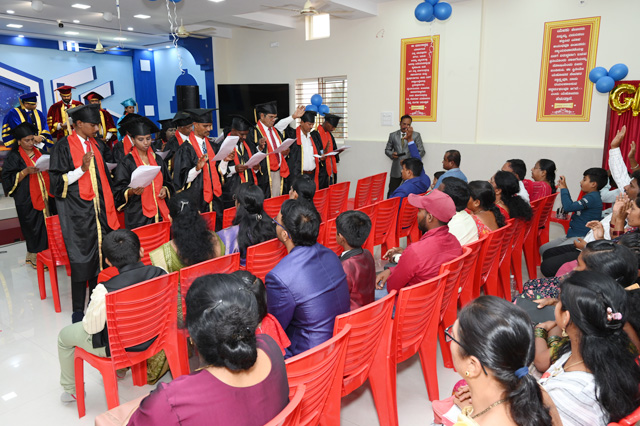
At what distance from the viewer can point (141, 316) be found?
211 centimetres

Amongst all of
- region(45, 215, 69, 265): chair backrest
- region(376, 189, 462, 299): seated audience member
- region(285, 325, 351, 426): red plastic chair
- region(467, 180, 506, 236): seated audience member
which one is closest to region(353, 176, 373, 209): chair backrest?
region(467, 180, 506, 236): seated audience member

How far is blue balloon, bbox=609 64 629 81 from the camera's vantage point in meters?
5.31

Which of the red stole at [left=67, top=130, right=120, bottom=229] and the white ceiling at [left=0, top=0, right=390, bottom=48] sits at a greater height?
the white ceiling at [left=0, top=0, right=390, bottom=48]

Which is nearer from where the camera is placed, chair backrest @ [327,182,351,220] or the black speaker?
chair backrest @ [327,182,351,220]

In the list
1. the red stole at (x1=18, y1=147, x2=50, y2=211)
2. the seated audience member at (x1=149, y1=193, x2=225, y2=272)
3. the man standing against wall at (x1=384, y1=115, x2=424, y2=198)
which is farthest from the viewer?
the man standing against wall at (x1=384, y1=115, x2=424, y2=198)

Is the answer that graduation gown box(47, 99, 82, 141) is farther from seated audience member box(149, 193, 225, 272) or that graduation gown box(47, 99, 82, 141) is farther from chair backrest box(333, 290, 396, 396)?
chair backrest box(333, 290, 396, 396)

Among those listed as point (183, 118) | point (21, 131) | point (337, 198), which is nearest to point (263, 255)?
point (337, 198)

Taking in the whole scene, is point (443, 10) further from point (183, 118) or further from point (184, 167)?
point (184, 167)

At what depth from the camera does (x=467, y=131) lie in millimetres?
6758

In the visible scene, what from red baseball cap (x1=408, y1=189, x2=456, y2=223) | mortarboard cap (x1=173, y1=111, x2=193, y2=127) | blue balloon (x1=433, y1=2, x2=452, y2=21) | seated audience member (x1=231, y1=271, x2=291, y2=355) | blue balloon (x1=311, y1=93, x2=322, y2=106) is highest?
blue balloon (x1=433, y1=2, x2=452, y2=21)

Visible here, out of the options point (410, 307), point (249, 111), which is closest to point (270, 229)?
point (410, 307)

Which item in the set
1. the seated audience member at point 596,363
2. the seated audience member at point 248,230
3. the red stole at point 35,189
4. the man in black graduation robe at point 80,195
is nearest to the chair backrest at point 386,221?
the seated audience member at point 248,230

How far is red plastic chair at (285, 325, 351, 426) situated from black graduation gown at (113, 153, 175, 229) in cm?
285

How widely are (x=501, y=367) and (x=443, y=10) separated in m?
5.98
